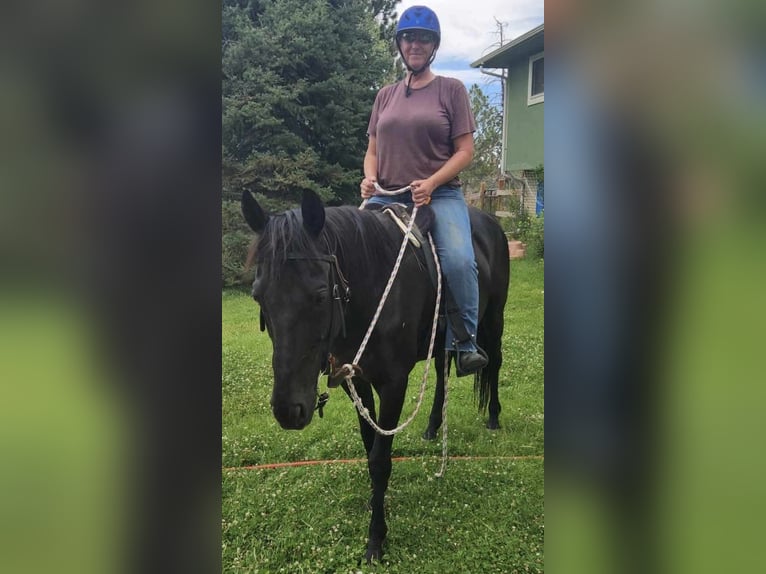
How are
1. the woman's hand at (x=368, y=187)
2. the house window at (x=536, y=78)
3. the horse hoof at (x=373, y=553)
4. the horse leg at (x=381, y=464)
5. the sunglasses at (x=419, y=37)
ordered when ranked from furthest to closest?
the woman's hand at (x=368, y=187) → the horse leg at (x=381, y=464) → the horse hoof at (x=373, y=553) → the sunglasses at (x=419, y=37) → the house window at (x=536, y=78)

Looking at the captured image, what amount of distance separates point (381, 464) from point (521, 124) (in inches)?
72.8

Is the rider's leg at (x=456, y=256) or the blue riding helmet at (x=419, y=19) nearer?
the blue riding helmet at (x=419, y=19)

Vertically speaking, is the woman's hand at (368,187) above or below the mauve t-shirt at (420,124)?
below

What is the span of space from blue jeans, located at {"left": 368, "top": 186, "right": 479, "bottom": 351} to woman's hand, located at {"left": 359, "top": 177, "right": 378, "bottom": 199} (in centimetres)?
6

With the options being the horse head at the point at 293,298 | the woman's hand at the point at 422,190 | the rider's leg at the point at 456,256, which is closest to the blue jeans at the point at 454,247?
the rider's leg at the point at 456,256

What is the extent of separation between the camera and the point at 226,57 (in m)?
2.34

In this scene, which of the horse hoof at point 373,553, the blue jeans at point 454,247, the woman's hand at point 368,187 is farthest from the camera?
the blue jeans at point 454,247

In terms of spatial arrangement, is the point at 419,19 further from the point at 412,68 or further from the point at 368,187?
the point at 368,187

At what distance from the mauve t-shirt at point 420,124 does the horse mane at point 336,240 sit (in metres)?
0.34

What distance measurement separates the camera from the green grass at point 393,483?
7.39ft

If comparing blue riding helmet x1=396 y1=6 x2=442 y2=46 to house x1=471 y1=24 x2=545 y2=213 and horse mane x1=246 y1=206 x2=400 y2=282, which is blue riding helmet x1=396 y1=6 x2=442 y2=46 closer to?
house x1=471 y1=24 x2=545 y2=213

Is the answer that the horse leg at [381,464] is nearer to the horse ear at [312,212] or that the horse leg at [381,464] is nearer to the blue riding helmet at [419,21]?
the horse ear at [312,212]

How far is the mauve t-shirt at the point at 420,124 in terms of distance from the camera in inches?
94.4

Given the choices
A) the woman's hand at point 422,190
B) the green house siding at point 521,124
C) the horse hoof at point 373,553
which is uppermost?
the green house siding at point 521,124
